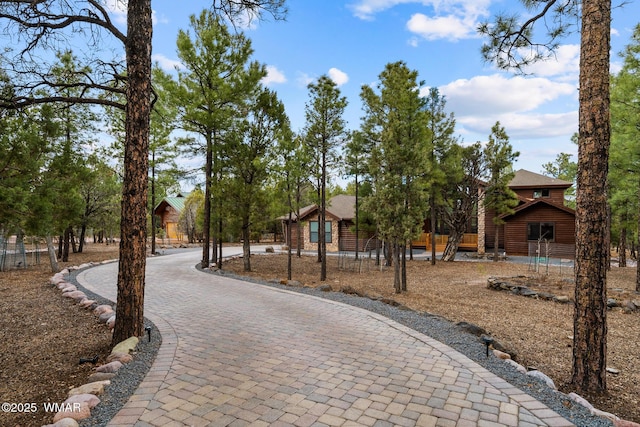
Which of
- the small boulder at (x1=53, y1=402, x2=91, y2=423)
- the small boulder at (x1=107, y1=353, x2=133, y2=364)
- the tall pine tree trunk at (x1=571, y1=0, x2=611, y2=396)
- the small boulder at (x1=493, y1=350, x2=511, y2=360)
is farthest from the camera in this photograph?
the small boulder at (x1=493, y1=350, x2=511, y2=360)

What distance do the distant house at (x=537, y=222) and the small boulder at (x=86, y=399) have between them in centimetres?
2416

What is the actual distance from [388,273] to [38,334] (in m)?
12.8

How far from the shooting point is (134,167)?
4.95 meters

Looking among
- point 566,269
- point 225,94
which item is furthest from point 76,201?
point 566,269

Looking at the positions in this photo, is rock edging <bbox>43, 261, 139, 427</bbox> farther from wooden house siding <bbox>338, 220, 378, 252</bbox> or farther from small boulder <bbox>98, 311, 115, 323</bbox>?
wooden house siding <bbox>338, 220, 378, 252</bbox>

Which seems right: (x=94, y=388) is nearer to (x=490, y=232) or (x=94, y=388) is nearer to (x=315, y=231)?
(x=315, y=231)

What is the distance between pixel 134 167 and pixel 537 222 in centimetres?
2563

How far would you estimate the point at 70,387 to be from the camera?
408 cm

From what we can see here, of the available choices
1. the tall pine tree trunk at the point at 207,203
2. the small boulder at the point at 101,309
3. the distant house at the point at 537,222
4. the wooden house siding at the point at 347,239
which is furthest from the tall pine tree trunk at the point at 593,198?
the wooden house siding at the point at 347,239

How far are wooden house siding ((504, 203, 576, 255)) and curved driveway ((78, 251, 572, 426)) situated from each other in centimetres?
2170

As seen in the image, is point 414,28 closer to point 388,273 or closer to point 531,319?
point 531,319

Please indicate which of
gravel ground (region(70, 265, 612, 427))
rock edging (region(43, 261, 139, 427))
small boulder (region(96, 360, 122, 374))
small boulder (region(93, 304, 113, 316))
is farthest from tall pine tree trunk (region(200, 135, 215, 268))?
small boulder (region(96, 360, 122, 374))

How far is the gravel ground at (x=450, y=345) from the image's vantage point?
3231mm

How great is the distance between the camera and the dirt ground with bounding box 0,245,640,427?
13.8ft
